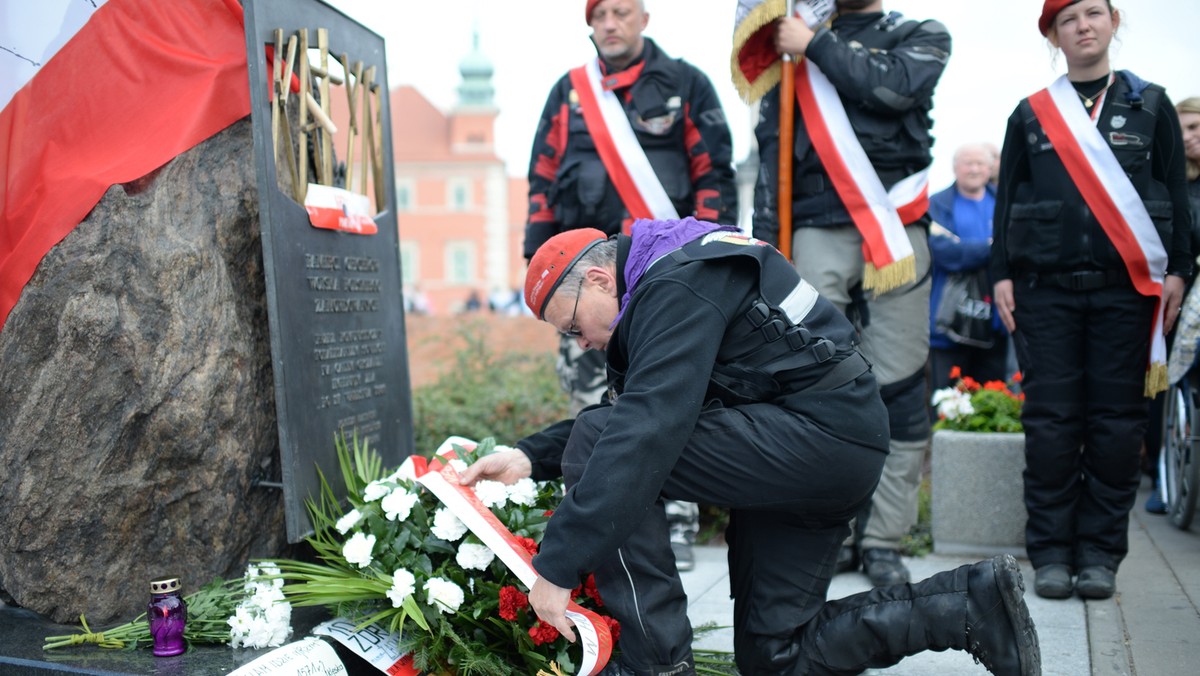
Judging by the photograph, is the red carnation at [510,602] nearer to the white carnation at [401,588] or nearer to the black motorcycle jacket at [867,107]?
the white carnation at [401,588]

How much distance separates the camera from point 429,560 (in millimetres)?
2848

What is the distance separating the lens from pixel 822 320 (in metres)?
2.62

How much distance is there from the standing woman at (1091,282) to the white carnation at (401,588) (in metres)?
2.17

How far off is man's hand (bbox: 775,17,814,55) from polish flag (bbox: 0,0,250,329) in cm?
182

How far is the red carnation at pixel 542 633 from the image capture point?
2.63m

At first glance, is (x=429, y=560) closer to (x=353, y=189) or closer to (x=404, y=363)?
(x=404, y=363)

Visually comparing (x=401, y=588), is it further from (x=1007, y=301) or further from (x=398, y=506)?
(x=1007, y=301)

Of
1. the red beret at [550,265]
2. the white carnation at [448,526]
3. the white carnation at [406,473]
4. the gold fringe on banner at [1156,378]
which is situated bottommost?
the white carnation at [448,526]

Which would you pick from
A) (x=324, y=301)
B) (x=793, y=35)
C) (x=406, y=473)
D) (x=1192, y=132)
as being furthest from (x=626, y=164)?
(x=1192, y=132)

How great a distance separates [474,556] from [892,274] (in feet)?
5.93

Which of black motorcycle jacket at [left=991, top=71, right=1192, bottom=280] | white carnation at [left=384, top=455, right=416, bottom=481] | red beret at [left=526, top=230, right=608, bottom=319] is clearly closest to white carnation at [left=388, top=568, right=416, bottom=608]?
white carnation at [left=384, top=455, right=416, bottom=481]

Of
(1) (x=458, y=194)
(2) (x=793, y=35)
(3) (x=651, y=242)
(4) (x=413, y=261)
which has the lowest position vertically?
(4) (x=413, y=261)

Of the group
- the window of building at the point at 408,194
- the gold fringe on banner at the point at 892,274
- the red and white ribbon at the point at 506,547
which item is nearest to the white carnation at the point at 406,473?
the red and white ribbon at the point at 506,547

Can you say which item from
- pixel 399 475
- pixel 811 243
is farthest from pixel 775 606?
pixel 811 243
